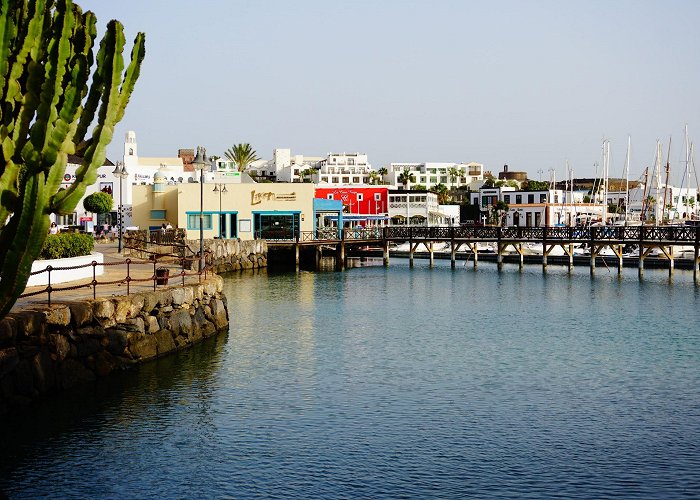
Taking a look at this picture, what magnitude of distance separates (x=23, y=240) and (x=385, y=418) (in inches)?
415

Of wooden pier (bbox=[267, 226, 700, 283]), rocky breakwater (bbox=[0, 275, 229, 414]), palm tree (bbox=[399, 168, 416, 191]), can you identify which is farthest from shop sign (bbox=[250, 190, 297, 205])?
palm tree (bbox=[399, 168, 416, 191])

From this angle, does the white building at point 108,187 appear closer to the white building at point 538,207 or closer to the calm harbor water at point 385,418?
the calm harbor water at point 385,418

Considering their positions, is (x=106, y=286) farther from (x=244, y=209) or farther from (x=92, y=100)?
(x=244, y=209)

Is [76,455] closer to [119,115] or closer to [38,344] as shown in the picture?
[38,344]

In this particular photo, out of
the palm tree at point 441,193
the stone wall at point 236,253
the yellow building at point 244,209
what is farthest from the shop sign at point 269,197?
the palm tree at point 441,193

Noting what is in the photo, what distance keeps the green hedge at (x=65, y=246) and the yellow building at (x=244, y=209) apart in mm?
45199

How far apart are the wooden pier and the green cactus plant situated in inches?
2355

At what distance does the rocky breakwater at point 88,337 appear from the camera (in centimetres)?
2189

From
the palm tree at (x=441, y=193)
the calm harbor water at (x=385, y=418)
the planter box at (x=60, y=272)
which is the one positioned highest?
the palm tree at (x=441, y=193)

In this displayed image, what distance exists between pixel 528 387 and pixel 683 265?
5905cm

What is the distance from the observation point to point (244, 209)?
3209 inches

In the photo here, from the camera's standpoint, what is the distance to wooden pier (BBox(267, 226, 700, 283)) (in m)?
70.7

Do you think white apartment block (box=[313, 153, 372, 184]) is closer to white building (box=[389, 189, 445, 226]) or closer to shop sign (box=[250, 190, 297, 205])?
white building (box=[389, 189, 445, 226])

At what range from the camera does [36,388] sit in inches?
885
